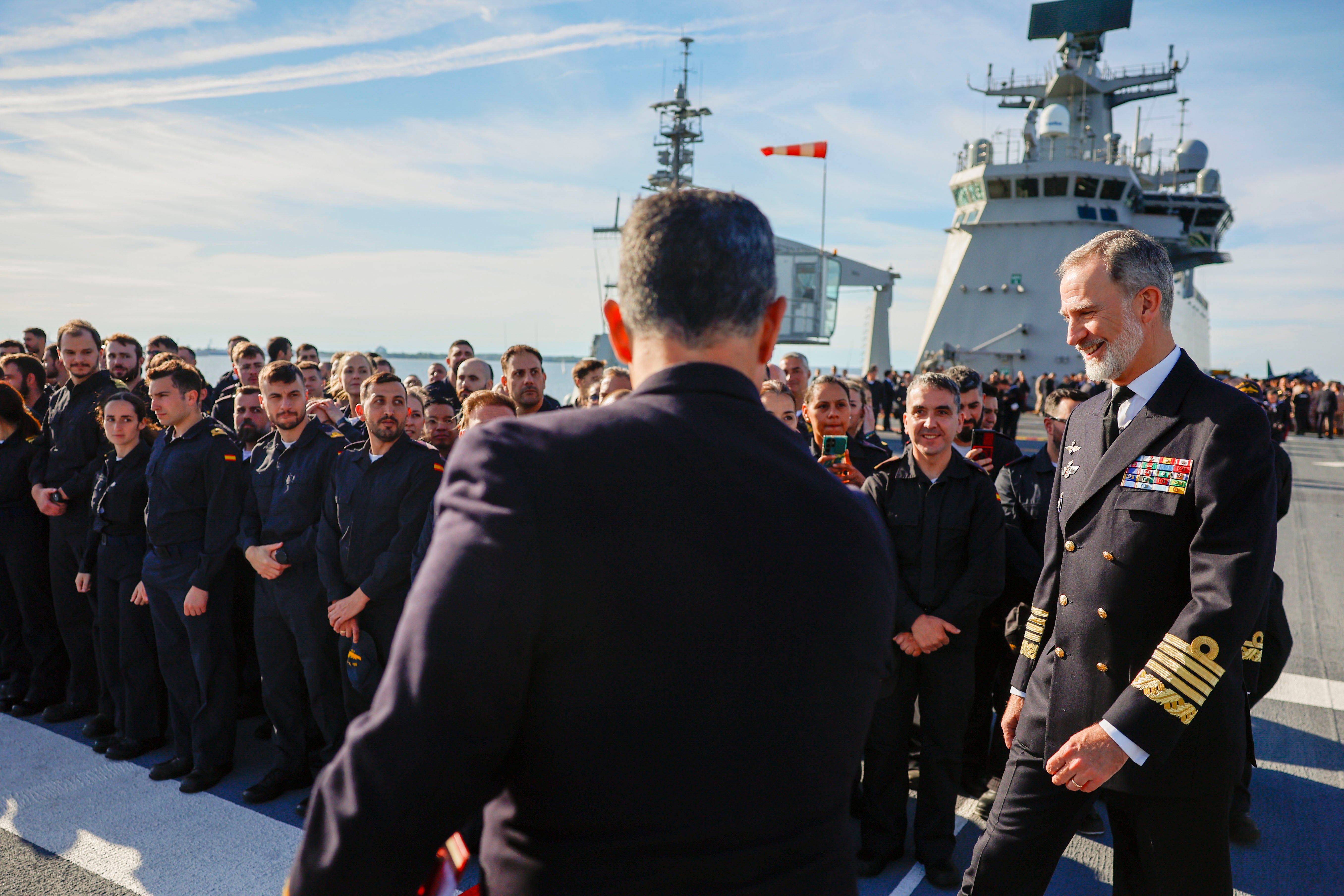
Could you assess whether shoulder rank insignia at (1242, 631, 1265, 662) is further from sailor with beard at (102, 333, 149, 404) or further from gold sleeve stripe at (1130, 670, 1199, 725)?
sailor with beard at (102, 333, 149, 404)

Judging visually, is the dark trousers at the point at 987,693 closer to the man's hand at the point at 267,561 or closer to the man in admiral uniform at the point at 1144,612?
the man in admiral uniform at the point at 1144,612

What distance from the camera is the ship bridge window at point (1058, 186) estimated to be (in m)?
30.5

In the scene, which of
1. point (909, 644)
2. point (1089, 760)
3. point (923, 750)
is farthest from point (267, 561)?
point (1089, 760)

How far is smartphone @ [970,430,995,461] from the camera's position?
15.5 ft

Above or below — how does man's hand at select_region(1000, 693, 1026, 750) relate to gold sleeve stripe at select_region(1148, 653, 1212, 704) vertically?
below

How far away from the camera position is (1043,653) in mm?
2502

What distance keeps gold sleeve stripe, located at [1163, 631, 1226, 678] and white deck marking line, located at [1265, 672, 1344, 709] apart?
405 centimetres

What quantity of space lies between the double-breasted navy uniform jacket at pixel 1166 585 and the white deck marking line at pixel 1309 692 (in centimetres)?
387

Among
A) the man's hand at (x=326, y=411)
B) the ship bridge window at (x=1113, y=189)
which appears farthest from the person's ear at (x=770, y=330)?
the ship bridge window at (x=1113, y=189)

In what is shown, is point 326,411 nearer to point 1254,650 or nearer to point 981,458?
point 981,458

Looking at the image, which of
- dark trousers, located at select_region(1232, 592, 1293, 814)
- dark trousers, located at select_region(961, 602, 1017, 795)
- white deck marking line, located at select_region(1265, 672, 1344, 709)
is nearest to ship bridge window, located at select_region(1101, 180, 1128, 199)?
white deck marking line, located at select_region(1265, 672, 1344, 709)

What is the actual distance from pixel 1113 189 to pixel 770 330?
1399 inches

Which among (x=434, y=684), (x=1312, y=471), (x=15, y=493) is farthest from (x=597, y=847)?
(x=1312, y=471)

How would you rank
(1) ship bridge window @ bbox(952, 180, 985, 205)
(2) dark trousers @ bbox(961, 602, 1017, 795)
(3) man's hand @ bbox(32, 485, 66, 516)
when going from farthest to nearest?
(1) ship bridge window @ bbox(952, 180, 985, 205) → (3) man's hand @ bbox(32, 485, 66, 516) → (2) dark trousers @ bbox(961, 602, 1017, 795)
